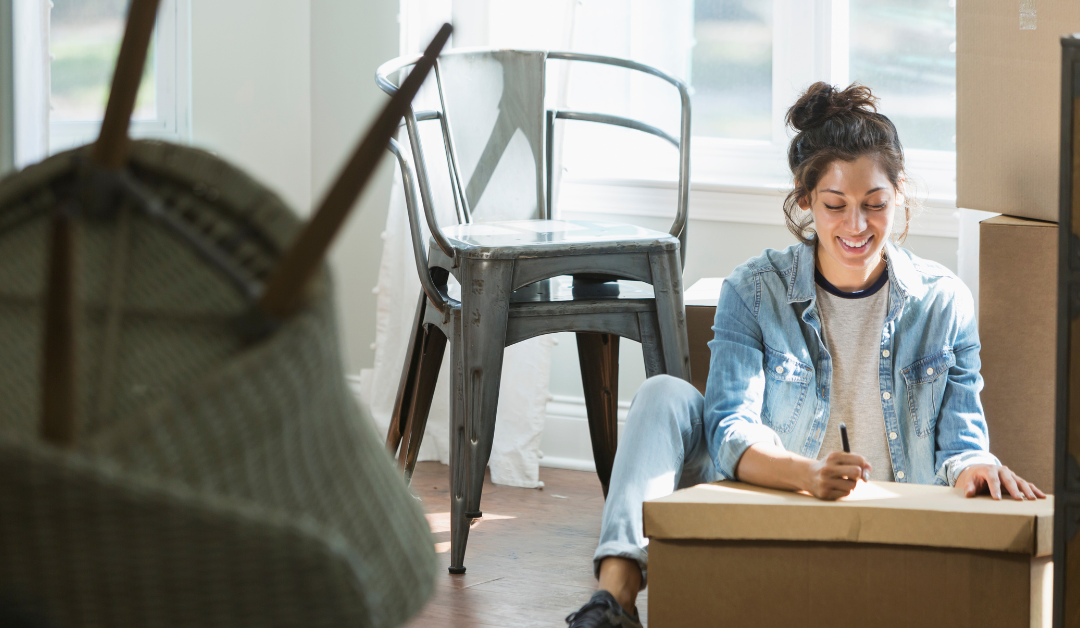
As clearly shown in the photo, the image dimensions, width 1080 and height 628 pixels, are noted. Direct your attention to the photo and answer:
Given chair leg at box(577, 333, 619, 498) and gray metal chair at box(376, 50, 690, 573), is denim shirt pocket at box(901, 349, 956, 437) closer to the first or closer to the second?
gray metal chair at box(376, 50, 690, 573)

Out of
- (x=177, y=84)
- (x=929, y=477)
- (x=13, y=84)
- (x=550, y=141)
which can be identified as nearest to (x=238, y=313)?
(x=929, y=477)

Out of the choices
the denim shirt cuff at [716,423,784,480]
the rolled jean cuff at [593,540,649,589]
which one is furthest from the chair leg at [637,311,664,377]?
the rolled jean cuff at [593,540,649,589]

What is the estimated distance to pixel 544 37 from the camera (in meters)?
2.29

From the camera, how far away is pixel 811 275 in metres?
1.45

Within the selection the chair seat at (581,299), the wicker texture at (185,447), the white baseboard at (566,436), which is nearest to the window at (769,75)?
Result: the white baseboard at (566,436)

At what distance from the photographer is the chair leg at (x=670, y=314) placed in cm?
161

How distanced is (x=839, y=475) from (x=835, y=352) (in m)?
0.39

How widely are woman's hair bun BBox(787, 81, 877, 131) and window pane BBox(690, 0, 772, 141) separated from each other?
90 centimetres

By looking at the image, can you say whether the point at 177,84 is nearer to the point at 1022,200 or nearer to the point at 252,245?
the point at 1022,200

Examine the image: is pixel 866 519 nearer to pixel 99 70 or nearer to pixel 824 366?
pixel 824 366

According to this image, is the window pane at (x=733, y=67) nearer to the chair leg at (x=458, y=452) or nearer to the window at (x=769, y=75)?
the window at (x=769, y=75)

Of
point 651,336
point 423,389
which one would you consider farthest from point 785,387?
point 423,389

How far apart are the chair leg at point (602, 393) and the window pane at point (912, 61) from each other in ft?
2.88

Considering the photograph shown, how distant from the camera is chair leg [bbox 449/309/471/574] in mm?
1631
